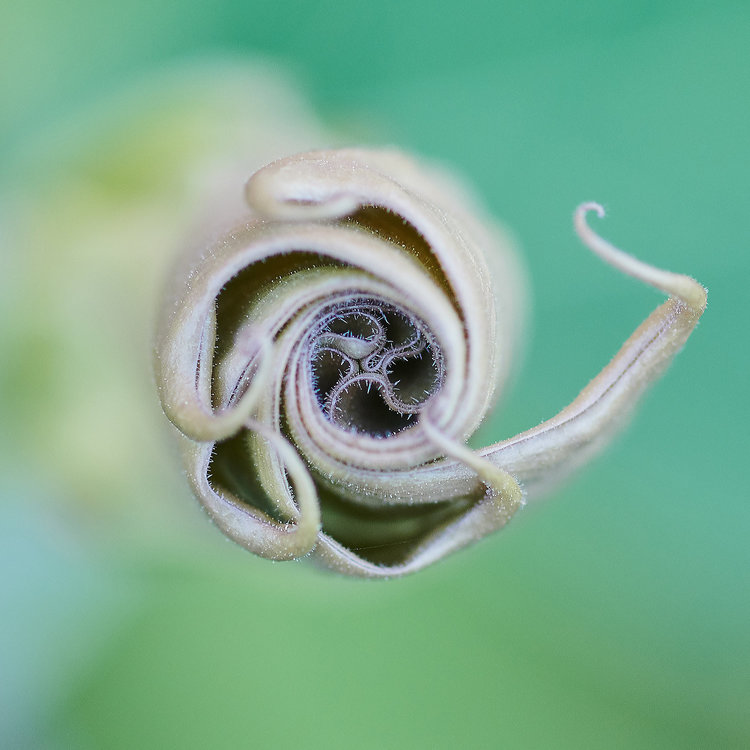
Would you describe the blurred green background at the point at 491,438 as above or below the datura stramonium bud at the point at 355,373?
above

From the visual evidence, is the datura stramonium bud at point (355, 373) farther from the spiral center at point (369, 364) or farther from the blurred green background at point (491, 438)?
the blurred green background at point (491, 438)

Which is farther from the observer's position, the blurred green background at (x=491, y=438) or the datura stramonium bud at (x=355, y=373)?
the blurred green background at (x=491, y=438)

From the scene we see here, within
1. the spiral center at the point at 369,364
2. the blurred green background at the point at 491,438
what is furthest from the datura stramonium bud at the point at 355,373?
the blurred green background at the point at 491,438

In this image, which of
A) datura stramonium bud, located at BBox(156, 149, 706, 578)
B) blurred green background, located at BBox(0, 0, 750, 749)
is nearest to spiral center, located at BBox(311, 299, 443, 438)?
datura stramonium bud, located at BBox(156, 149, 706, 578)

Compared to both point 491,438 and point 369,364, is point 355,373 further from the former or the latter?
point 491,438

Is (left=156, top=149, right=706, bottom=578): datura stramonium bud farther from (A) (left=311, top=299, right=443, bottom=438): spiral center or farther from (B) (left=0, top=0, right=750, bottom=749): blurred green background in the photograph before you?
(B) (left=0, top=0, right=750, bottom=749): blurred green background

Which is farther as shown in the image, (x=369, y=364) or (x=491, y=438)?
(x=491, y=438)

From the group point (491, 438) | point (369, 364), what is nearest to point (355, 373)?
point (369, 364)
